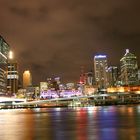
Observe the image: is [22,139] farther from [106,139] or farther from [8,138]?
[106,139]

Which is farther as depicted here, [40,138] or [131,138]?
[40,138]

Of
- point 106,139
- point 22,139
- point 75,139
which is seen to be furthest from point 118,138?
point 22,139

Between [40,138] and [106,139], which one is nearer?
[106,139]

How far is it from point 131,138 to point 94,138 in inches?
146

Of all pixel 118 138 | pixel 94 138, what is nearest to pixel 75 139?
pixel 94 138

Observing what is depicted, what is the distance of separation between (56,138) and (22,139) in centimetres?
342

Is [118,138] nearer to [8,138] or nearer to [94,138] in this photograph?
[94,138]

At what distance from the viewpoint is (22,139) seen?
35656 mm

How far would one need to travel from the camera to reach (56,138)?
36.7 meters

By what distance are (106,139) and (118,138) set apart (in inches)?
50.9

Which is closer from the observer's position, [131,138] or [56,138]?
[131,138]

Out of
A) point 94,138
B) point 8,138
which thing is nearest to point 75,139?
point 94,138

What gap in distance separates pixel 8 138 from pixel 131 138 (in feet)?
40.1

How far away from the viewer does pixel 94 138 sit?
1394 inches
